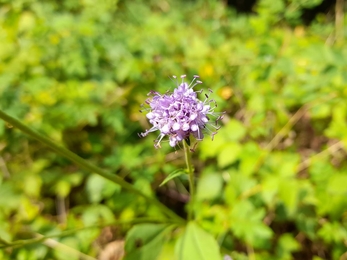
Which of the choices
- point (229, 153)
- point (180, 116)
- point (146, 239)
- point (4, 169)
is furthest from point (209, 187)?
point (4, 169)

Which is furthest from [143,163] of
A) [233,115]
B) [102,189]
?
[233,115]

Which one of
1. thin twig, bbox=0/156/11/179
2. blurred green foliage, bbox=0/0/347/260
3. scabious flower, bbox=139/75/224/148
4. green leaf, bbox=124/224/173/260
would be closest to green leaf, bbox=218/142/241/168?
blurred green foliage, bbox=0/0/347/260

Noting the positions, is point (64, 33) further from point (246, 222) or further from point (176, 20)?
point (246, 222)

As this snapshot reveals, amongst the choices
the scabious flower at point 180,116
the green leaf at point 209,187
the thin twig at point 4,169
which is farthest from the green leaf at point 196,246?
the thin twig at point 4,169

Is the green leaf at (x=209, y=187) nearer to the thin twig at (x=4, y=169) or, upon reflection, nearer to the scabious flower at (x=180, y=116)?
the scabious flower at (x=180, y=116)

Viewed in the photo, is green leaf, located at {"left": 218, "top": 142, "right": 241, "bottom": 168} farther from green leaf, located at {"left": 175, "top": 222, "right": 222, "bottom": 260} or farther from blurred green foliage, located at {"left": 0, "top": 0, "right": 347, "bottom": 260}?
green leaf, located at {"left": 175, "top": 222, "right": 222, "bottom": 260}

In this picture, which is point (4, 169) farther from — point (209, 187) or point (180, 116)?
point (180, 116)
